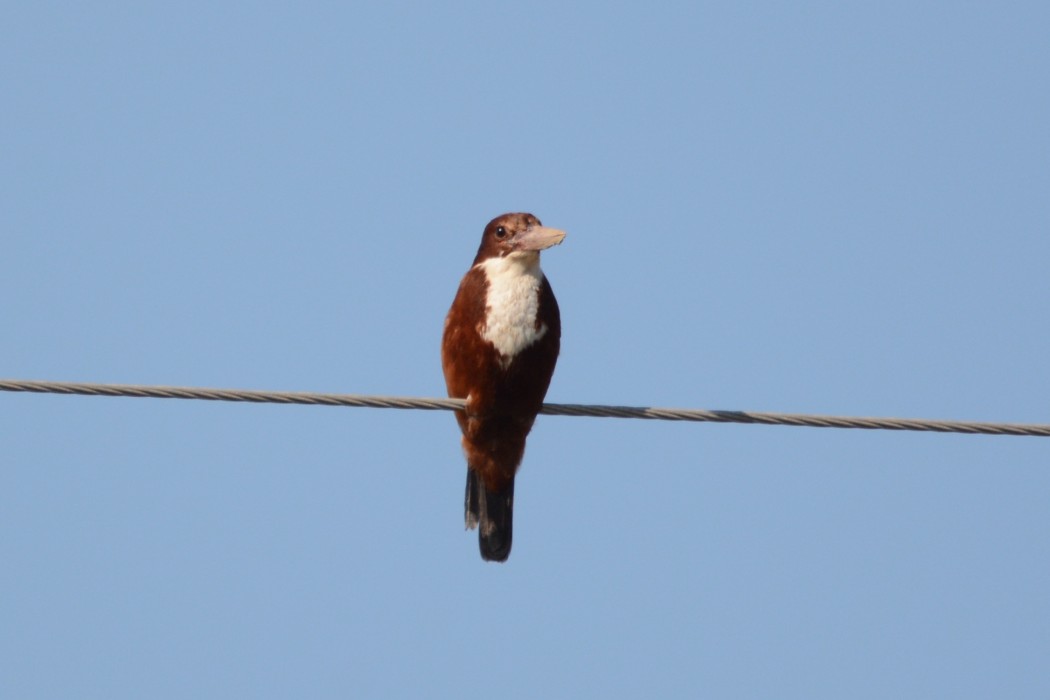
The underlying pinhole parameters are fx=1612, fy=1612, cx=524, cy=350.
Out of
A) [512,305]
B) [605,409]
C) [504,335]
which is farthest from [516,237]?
[605,409]

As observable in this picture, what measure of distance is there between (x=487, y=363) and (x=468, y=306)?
0.94 feet

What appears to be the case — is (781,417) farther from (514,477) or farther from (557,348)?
(514,477)

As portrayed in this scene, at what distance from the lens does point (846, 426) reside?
5.43 metres

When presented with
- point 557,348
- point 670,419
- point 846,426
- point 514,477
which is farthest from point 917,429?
point 514,477

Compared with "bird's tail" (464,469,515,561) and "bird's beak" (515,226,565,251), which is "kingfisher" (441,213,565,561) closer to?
"bird's beak" (515,226,565,251)

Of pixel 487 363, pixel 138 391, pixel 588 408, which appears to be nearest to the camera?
pixel 138 391

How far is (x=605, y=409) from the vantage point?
5.60 meters

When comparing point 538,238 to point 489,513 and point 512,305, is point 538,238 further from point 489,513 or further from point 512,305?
point 489,513

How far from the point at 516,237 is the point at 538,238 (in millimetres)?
119

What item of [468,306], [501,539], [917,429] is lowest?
[501,539]

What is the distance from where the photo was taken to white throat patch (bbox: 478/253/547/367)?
6.49 metres

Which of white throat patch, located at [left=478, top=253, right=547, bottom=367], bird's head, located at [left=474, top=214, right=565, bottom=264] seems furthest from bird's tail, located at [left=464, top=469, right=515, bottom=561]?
bird's head, located at [left=474, top=214, right=565, bottom=264]

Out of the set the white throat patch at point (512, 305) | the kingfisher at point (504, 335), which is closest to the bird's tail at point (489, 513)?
the kingfisher at point (504, 335)

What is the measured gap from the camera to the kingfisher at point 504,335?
6.50 m
